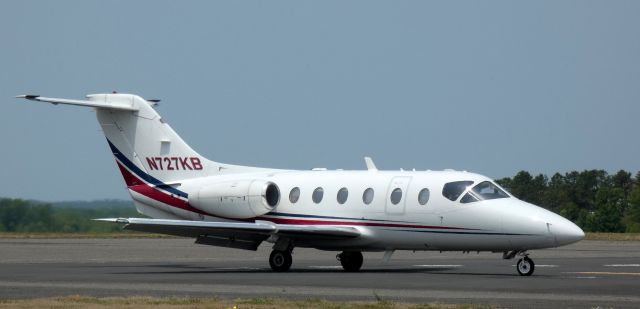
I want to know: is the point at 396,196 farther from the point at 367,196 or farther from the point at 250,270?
the point at 250,270

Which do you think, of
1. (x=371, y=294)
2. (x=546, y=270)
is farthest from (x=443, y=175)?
(x=371, y=294)

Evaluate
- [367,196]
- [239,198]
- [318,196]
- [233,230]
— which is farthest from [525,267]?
[239,198]

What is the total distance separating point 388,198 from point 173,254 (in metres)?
13.7

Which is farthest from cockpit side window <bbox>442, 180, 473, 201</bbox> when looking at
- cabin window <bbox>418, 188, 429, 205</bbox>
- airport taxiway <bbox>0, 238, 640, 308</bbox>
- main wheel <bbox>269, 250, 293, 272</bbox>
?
main wheel <bbox>269, 250, 293, 272</bbox>

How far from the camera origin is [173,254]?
42.3m

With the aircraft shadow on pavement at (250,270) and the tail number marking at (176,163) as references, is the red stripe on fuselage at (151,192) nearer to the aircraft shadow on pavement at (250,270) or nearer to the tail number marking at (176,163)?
the tail number marking at (176,163)

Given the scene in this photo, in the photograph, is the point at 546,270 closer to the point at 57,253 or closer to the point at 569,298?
the point at 569,298

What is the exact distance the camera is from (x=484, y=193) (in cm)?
2958

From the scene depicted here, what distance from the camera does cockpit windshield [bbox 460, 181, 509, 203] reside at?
2945 centimetres

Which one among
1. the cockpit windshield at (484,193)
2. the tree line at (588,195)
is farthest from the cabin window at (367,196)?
the tree line at (588,195)

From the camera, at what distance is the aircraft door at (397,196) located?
30406mm

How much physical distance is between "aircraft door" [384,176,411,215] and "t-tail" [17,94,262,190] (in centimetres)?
521

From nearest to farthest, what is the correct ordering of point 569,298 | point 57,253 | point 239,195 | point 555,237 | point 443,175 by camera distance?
point 569,298 → point 555,237 → point 443,175 → point 239,195 → point 57,253

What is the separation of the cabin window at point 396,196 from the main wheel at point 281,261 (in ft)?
10.1
